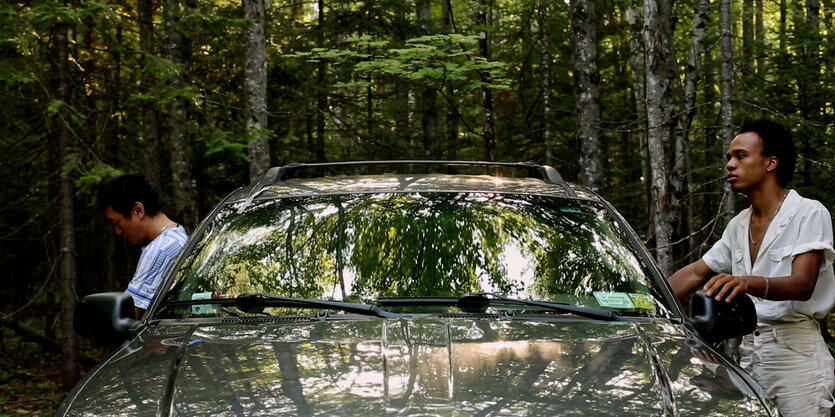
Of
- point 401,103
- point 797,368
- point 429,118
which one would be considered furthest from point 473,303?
point 401,103

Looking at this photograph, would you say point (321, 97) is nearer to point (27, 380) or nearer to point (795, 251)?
point (27, 380)

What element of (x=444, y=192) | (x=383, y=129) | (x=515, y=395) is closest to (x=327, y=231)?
(x=444, y=192)

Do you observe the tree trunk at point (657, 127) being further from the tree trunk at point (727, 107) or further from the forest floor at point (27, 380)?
the forest floor at point (27, 380)

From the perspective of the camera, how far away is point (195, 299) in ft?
10.7

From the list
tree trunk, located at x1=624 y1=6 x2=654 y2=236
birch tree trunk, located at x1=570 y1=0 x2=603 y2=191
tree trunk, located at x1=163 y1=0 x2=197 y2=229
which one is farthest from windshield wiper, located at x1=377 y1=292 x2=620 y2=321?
tree trunk, located at x1=624 y1=6 x2=654 y2=236

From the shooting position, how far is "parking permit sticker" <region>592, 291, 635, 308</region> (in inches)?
126

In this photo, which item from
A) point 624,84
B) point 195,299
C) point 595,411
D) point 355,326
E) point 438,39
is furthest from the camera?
point 624,84

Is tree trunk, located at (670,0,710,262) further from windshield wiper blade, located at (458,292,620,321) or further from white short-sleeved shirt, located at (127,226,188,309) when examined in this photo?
windshield wiper blade, located at (458,292,620,321)

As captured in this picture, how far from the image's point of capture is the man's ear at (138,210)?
457cm

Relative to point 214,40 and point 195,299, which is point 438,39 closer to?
point 214,40

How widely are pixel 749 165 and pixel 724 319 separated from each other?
0.93m

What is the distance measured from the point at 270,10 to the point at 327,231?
14.6 metres

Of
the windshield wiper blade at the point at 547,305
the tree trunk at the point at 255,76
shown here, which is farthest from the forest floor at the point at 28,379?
the windshield wiper blade at the point at 547,305

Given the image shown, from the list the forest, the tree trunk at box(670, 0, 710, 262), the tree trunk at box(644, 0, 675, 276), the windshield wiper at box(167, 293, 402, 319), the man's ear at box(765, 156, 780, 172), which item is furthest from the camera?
the forest
